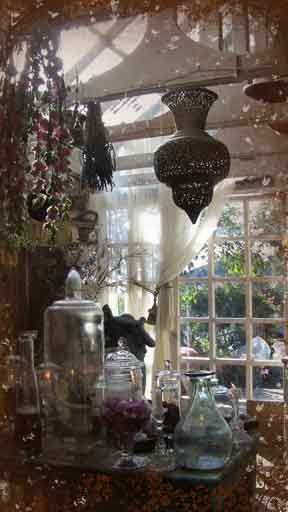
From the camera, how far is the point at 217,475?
39.9 inches

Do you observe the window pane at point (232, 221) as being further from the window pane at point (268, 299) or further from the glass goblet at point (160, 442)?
the glass goblet at point (160, 442)

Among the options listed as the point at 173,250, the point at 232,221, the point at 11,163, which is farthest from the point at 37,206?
the point at 232,221

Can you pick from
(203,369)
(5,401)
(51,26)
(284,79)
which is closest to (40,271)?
(5,401)

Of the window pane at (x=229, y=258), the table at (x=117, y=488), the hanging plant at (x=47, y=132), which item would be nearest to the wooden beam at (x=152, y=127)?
the hanging plant at (x=47, y=132)

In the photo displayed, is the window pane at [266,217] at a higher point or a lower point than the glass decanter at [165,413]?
higher

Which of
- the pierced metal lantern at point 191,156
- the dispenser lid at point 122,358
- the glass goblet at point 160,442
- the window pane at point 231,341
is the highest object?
the pierced metal lantern at point 191,156

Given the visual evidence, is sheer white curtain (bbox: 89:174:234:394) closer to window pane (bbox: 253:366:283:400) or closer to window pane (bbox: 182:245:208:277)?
window pane (bbox: 182:245:208:277)

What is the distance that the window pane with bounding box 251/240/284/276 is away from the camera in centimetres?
103

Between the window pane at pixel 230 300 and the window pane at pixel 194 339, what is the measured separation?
0.14 ft

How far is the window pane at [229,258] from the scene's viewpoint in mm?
1055

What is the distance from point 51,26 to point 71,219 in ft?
1.35

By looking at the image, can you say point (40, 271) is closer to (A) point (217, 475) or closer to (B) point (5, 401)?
(B) point (5, 401)

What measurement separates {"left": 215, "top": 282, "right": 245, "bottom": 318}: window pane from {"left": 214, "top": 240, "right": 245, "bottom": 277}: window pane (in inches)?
0.9

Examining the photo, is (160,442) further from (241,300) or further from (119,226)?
(119,226)
